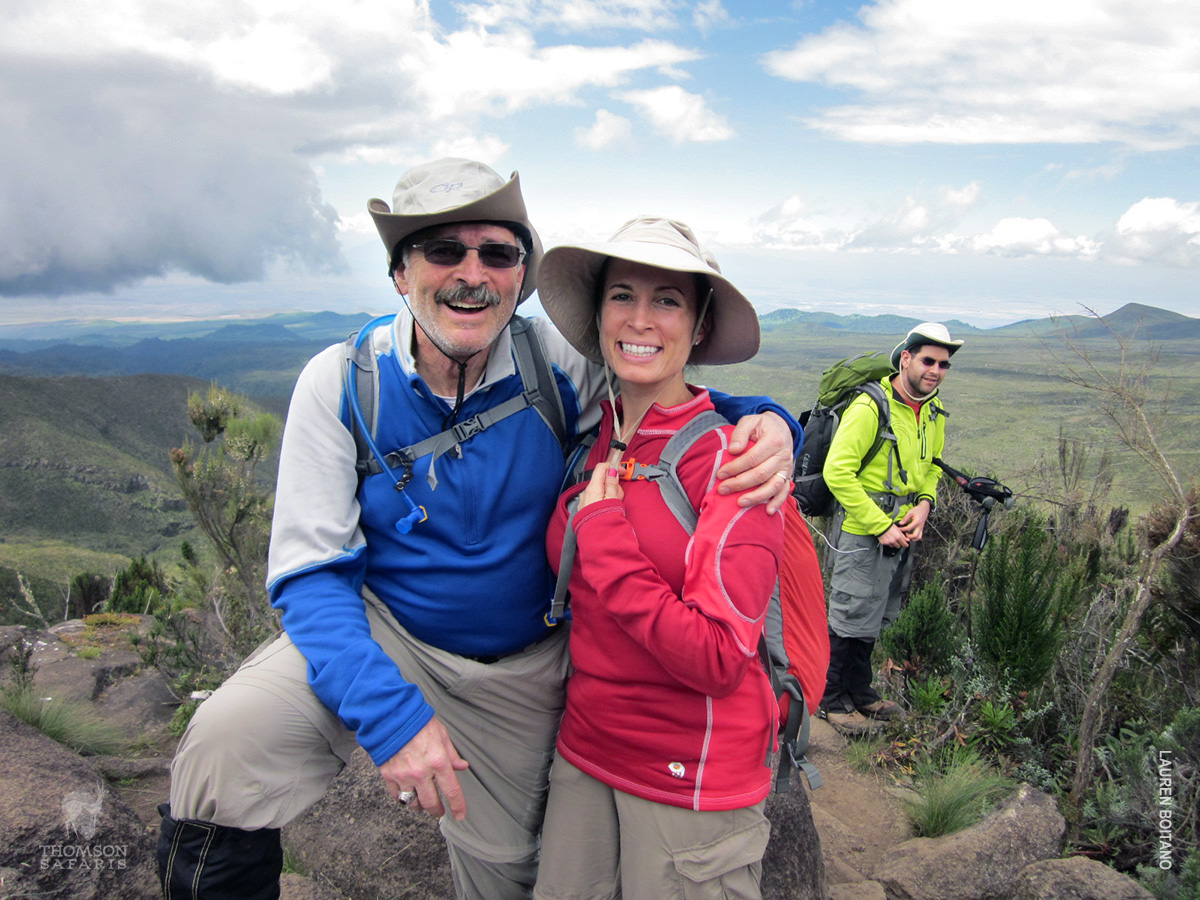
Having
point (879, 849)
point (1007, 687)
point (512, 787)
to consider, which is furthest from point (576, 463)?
point (1007, 687)

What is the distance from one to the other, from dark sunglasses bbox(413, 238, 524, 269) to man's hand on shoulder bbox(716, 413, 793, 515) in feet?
3.18

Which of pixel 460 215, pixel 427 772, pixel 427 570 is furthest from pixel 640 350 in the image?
pixel 427 772

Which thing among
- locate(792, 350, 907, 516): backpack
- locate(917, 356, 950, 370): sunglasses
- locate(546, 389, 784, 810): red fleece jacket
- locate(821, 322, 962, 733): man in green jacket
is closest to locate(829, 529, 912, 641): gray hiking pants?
locate(821, 322, 962, 733): man in green jacket

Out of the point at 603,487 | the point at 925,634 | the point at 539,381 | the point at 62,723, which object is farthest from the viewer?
the point at 925,634

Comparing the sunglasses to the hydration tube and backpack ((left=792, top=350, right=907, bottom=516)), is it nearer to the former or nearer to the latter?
backpack ((left=792, top=350, right=907, bottom=516))

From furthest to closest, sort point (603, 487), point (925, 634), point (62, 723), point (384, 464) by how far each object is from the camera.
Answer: point (925, 634) < point (62, 723) < point (384, 464) < point (603, 487)

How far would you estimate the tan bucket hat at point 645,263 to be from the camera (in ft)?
6.70

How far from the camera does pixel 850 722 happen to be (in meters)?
5.21

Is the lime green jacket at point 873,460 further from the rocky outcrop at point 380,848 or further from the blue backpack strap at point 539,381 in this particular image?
the blue backpack strap at point 539,381

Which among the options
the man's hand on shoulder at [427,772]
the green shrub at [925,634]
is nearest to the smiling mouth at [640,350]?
the man's hand on shoulder at [427,772]

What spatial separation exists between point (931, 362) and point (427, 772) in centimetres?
451

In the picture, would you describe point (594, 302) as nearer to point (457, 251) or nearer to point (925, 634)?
point (457, 251)

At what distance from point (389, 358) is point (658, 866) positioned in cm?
171

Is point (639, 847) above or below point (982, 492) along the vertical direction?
below
